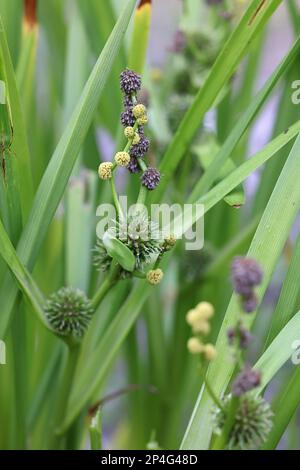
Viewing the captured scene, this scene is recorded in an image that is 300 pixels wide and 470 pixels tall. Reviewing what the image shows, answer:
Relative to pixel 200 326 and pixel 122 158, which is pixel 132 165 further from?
pixel 200 326

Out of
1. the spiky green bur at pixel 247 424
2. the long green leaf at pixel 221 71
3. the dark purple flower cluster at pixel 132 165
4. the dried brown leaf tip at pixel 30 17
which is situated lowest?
the spiky green bur at pixel 247 424

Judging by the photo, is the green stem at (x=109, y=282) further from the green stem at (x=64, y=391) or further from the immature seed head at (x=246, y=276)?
the immature seed head at (x=246, y=276)

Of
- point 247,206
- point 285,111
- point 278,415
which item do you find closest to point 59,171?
point 278,415

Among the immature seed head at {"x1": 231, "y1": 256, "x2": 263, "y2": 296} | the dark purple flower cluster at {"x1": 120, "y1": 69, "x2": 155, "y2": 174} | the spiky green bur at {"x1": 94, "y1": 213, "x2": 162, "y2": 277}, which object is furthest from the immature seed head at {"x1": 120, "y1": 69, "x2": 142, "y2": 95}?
the immature seed head at {"x1": 231, "y1": 256, "x2": 263, "y2": 296}

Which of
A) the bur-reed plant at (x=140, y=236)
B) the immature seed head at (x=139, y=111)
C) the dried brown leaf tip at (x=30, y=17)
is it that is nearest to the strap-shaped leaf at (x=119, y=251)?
the bur-reed plant at (x=140, y=236)

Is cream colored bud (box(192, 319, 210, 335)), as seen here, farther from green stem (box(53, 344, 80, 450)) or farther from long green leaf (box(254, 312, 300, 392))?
green stem (box(53, 344, 80, 450))
